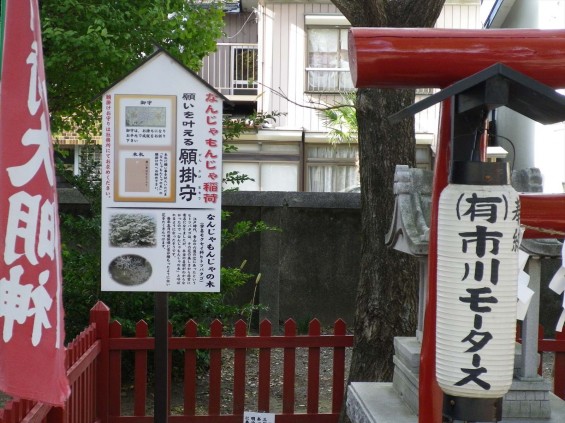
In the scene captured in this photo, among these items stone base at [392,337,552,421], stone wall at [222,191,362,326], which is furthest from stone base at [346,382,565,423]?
stone wall at [222,191,362,326]

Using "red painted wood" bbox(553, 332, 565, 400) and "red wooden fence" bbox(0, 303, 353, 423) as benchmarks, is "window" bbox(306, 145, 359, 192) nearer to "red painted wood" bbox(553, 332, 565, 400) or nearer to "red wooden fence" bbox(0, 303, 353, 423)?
"red painted wood" bbox(553, 332, 565, 400)

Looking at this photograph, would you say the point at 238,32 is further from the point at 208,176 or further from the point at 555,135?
the point at 208,176

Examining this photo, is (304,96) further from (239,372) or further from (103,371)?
(103,371)

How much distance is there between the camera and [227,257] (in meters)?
9.82

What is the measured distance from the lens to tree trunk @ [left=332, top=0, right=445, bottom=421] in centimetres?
611

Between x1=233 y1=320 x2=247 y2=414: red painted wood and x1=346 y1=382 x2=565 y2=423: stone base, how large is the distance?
142cm

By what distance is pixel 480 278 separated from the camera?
121 inches

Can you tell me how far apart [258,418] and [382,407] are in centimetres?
178

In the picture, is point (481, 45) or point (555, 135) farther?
point (555, 135)

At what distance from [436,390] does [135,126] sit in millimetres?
2555

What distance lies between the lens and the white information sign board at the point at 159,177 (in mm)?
5125

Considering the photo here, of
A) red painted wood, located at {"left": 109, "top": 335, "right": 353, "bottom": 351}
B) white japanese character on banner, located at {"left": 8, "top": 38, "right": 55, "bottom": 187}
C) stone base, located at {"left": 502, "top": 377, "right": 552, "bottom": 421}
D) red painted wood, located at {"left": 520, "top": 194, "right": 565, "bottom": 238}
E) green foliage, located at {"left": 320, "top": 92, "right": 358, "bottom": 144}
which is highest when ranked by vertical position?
green foliage, located at {"left": 320, "top": 92, "right": 358, "bottom": 144}

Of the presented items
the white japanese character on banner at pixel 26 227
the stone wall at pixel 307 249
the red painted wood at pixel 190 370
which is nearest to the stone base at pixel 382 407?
the red painted wood at pixel 190 370

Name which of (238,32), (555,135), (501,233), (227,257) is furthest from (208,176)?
(238,32)
